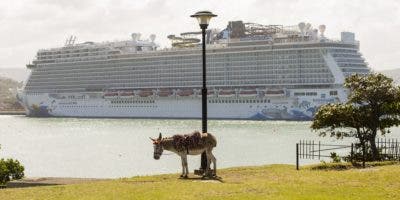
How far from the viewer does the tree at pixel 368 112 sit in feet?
85.7

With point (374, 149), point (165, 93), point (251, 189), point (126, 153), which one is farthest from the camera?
A: point (165, 93)

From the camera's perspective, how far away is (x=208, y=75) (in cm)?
12938

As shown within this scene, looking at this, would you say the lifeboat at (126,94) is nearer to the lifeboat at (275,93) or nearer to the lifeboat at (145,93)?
the lifeboat at (145,93)

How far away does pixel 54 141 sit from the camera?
257 ft

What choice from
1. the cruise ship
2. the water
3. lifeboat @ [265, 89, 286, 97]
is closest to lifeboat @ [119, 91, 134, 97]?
the cruise ship

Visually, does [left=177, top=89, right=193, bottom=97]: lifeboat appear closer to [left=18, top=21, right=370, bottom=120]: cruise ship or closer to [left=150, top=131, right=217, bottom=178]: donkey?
[left=18, top=21, right=370, bottom=120]: cruise ship

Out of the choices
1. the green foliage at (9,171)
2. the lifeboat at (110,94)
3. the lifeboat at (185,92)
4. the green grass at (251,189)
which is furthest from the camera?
the lifeboat at (110,94)

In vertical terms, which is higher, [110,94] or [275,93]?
[275,93]

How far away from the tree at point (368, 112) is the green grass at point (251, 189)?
6898mm

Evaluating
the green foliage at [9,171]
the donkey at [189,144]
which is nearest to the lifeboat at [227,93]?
the green foliage at [9,171]

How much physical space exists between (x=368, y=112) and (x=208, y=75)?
10303 cm

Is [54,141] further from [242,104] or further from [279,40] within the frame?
[279,40]

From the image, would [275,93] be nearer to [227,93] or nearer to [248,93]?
[248,93]

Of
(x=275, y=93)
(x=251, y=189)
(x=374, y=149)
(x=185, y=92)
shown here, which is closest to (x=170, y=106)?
(x=185, y=92)
